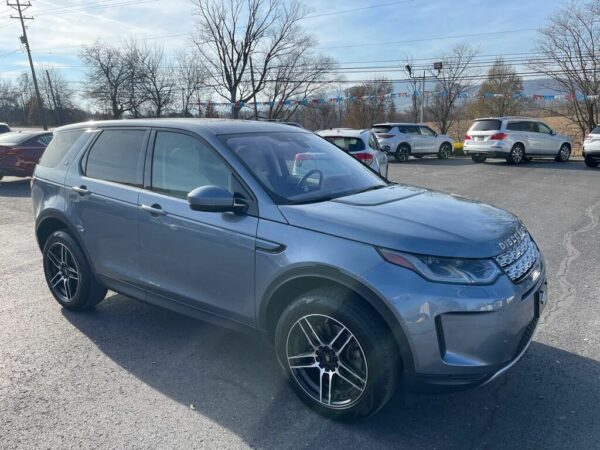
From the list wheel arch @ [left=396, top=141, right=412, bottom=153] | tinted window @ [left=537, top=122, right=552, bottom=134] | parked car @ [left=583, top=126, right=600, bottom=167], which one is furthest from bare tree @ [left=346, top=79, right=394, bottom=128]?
parked car @ [left=583, top=126, right=600, bottom=167]

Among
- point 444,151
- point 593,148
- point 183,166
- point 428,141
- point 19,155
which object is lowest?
point 444,151

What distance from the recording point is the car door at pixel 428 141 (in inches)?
862

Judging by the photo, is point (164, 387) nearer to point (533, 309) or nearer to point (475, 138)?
point (533, 309)

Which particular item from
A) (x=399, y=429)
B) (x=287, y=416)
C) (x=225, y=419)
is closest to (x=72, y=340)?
(x=225, y=419)

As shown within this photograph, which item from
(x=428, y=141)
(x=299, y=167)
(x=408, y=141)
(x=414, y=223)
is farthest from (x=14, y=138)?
(x=428, y=141)

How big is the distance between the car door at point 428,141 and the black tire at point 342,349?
2015 cm

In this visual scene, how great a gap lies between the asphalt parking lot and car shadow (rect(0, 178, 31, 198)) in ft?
28.8

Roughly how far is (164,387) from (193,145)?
173cm

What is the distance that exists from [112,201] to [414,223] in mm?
2488

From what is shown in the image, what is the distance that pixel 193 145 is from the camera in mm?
3504

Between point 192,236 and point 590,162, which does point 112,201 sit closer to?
point 192,236

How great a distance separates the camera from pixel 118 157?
13.3 feet

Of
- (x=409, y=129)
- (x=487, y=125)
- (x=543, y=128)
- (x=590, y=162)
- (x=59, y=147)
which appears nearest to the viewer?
(x=59, y=147)

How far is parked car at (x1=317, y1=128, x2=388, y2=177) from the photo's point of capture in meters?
10.8
